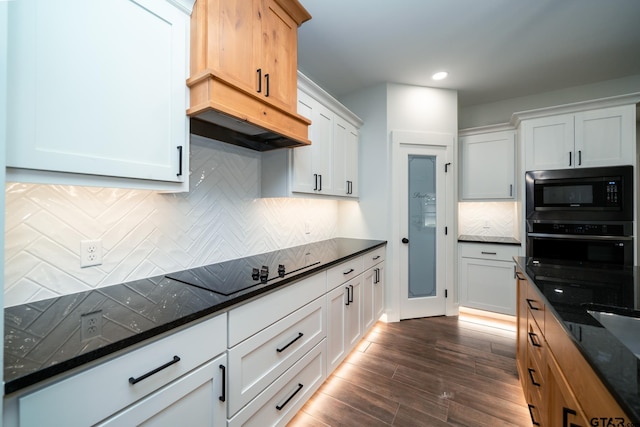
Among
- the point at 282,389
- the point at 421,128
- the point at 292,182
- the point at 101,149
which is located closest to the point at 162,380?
the point at 282,389

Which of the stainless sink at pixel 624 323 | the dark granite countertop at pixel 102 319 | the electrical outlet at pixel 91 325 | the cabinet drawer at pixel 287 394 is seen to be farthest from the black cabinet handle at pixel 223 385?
the stainless sink at pixel 624 323

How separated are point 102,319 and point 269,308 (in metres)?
0.68

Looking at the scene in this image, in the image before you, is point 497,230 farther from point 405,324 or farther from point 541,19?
point 541,19

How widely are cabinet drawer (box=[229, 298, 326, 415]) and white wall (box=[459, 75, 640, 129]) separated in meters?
3.66

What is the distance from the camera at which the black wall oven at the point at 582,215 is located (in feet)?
8.07

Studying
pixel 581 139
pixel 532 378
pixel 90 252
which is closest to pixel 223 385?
pixel 90 252

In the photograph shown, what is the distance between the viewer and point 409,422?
5.23 feet

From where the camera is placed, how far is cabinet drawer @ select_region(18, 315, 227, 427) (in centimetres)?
65

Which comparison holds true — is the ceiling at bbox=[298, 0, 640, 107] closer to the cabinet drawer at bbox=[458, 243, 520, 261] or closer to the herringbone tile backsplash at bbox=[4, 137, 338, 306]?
the herringbone tile backsplash at bbox=[4, 137, 338, 306]

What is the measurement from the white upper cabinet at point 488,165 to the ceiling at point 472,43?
25.2 inches

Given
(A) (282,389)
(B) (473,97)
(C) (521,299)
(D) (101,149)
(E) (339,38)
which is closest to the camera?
(D) (101,149)

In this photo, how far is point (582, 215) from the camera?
2.61 meters

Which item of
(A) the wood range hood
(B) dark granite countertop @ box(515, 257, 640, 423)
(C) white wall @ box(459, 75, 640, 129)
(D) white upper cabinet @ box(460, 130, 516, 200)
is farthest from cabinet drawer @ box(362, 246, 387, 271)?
(C) white wall @ box(459, 75, 640, 129)

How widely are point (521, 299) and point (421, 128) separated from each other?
2.11 meters
